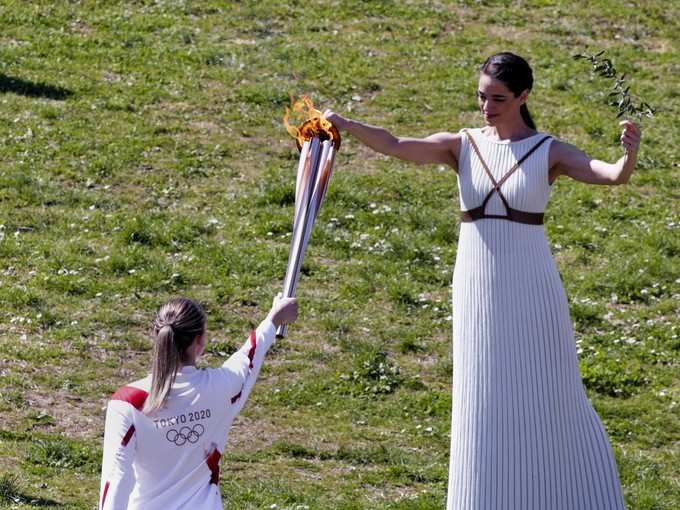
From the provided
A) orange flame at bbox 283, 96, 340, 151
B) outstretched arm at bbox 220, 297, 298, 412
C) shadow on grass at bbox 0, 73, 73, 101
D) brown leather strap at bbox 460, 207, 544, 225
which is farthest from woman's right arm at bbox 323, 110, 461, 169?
shadow on grass at bbox 0, 73, 73, 101

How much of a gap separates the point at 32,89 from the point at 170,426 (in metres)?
11.4

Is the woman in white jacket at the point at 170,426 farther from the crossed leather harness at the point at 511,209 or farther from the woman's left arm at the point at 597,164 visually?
the woman's left arm at the point at 597,164

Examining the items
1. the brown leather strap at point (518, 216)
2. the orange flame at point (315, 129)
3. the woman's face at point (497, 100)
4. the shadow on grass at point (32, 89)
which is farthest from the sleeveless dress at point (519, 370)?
the shadow on grass at point (32, 89)

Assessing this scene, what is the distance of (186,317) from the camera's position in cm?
536

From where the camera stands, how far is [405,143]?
6.61m

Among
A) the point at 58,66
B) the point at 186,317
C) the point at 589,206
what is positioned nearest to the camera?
the point at 186,317

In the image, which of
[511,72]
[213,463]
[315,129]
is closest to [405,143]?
[315,129]

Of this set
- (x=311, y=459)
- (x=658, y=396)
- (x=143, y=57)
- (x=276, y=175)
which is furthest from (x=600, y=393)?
(x=143, y=57)

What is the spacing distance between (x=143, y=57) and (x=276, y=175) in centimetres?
371

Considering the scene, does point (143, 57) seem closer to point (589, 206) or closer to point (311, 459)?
point (589, 206)

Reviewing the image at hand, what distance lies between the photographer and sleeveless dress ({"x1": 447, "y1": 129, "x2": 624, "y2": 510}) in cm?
641

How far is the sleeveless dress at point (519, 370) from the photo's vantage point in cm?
641

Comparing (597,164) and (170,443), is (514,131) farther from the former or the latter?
(170,443)

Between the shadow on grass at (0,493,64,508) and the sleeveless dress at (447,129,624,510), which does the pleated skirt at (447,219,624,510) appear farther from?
the shadow on grass at (0,493,64,508)
